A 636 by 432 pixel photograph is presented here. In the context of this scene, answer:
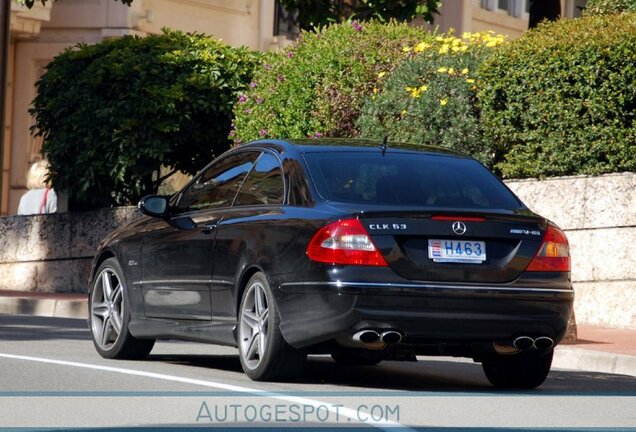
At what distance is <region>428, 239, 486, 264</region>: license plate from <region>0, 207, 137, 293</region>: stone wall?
12184 millimetres

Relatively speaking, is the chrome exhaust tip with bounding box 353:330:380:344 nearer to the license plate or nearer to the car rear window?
the license plate

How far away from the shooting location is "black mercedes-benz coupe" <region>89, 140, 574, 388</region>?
32.9 feet

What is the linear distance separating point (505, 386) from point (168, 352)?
3.33m

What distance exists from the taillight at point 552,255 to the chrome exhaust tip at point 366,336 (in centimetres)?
108

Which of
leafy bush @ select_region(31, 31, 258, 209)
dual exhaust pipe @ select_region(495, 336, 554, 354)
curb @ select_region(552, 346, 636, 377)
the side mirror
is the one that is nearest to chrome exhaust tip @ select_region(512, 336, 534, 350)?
dual exhaust pipe @ select_region(495, 336, 554, 354)

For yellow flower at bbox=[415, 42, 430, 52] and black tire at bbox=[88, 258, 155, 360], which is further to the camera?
yellow flower at bbox=[415, 42, 430, 52]

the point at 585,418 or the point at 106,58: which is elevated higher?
the point at 106,58

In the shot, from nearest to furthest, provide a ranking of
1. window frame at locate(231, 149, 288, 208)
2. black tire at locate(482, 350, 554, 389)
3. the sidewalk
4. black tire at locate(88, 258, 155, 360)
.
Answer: window frame at locate(231, 149, 288, 208) → black tire at locate(482, 350, 554, 389) → black tire at locate(88, 258, 155, 360) → the sidewalk

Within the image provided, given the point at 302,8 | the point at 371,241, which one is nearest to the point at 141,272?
the point at 371,241

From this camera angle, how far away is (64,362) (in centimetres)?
1184

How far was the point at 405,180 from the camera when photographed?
1085 centimetres

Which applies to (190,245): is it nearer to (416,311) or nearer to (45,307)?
(416,311)

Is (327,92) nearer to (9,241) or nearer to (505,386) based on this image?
(9,241)

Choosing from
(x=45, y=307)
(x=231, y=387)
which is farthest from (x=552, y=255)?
(x=45, y=307)
